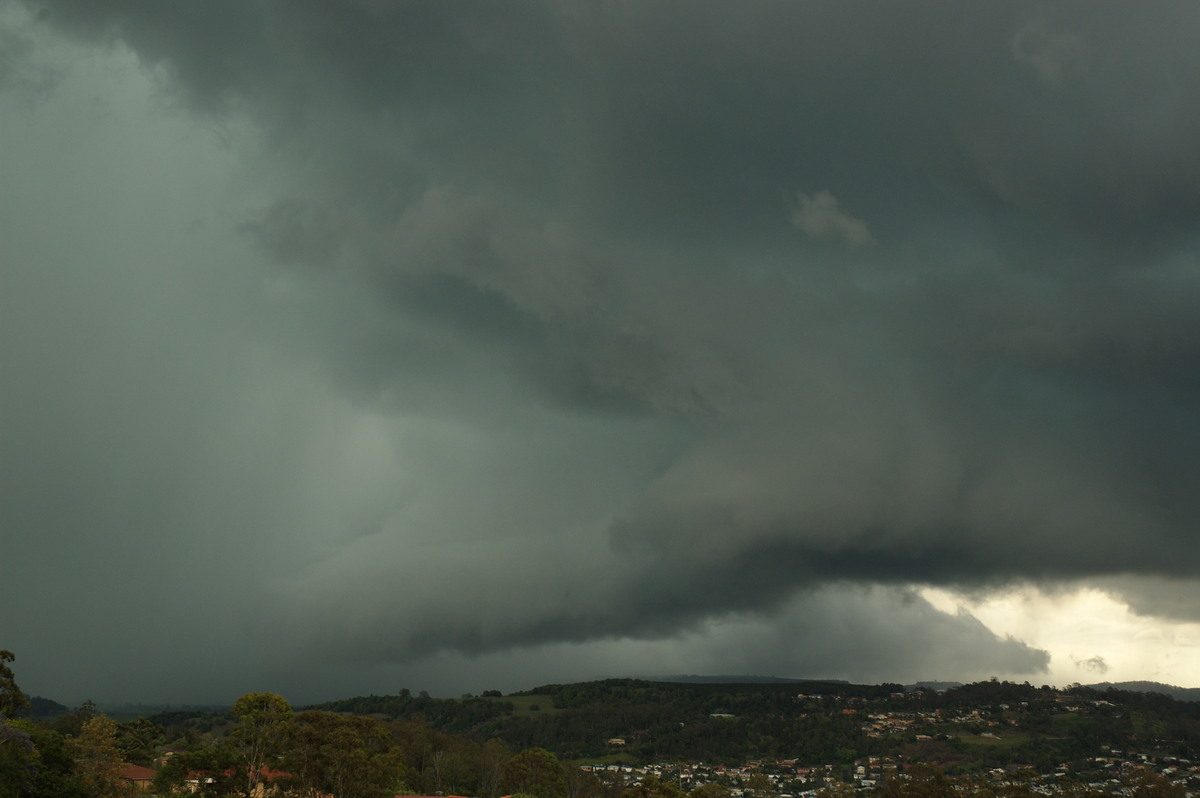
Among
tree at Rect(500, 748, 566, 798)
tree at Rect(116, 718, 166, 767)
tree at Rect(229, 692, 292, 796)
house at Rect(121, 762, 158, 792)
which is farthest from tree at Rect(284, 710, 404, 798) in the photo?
house at Rect(121, 762, 158, 792)

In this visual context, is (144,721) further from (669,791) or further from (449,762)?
(669,791)

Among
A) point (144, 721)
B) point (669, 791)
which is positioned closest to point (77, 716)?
point (144, 721)

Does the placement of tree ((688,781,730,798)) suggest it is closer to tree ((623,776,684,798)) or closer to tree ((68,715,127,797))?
tree ((623,776,684,798))

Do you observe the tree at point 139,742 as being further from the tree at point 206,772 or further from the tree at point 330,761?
the tree at point 330,761

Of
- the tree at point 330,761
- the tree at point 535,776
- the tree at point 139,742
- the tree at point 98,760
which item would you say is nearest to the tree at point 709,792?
the tree at point 535,776

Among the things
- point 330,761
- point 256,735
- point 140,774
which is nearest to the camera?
point 330,761

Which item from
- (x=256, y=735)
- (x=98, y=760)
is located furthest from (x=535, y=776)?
(x=98, y=760)

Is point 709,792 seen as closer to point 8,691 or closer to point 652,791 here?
point 652,791
